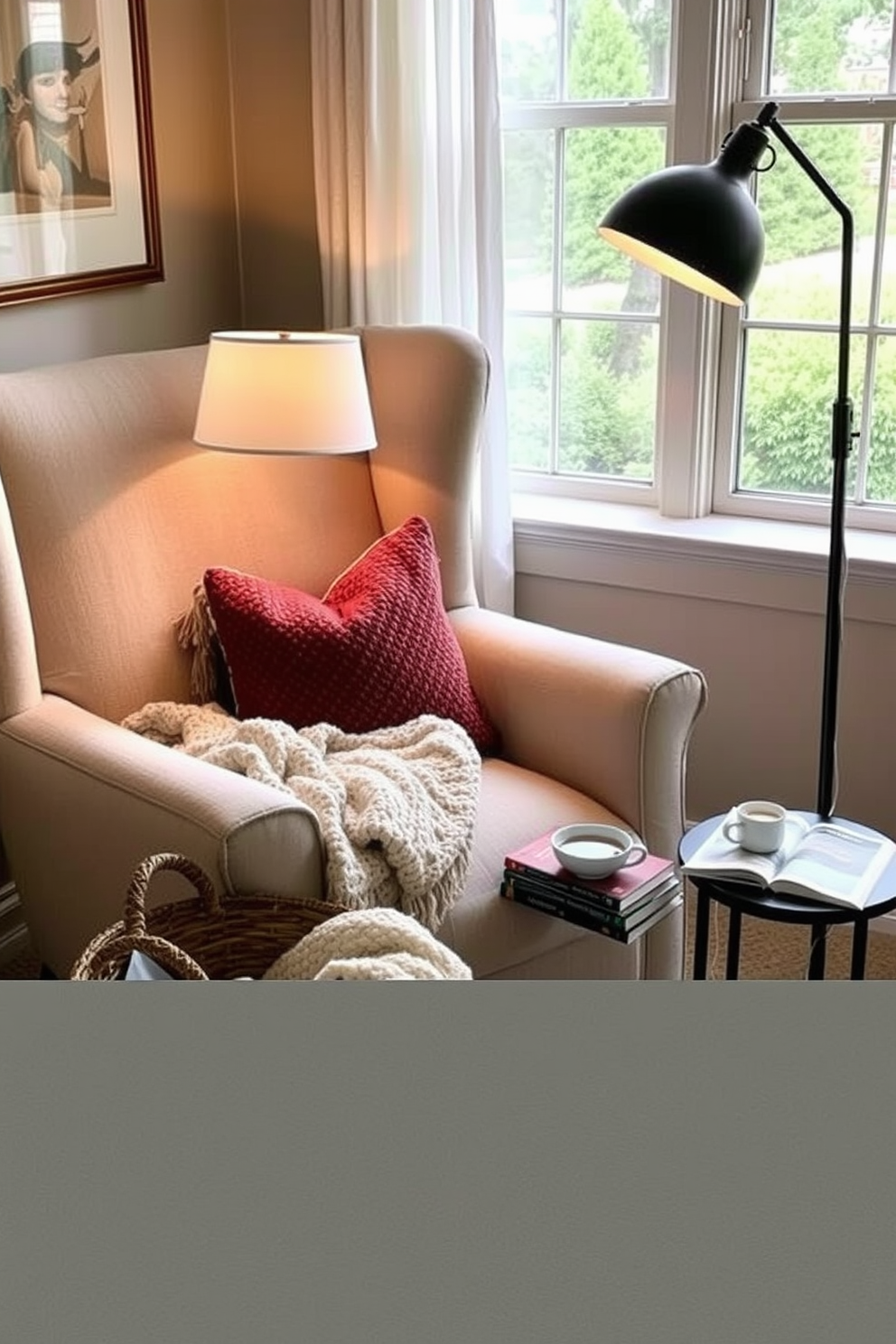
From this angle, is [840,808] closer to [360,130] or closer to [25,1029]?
[360,130]

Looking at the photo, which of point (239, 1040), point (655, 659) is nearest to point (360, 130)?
point (655, 659)

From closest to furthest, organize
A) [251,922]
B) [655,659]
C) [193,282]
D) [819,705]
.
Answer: [251,922] → [655,659] → [819,705] → [193,282]

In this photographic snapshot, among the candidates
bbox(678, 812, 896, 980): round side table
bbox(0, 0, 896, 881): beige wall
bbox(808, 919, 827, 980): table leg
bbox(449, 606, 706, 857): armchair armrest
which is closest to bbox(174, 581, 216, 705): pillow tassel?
bbox(449, 606, 706, 857): armchair armrest

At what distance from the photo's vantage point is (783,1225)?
0.14m

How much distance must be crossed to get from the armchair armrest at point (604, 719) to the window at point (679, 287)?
752 mm

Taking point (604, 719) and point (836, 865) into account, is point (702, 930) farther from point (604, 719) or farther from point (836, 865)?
point (604, 719)

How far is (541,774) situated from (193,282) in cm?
141

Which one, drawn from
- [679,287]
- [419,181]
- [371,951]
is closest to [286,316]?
[419,181]

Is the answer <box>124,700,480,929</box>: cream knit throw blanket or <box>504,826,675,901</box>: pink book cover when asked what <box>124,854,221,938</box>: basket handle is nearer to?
<box>124,700,480,929</box>: cream knit throw blanket

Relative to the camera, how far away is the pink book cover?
1.86 meters

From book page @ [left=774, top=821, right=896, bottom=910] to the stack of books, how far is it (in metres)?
0.16

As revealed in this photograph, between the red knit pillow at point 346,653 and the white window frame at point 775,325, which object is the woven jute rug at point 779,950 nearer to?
the red knit pillow at point 346,653

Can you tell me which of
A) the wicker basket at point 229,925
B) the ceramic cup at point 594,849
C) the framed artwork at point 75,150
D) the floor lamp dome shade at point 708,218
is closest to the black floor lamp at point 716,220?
the floor lamp dome shade at point 708,218

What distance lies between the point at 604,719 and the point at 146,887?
84 centimetres
